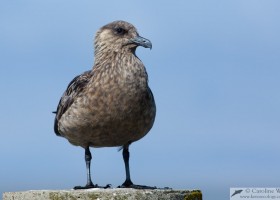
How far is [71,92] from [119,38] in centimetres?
103

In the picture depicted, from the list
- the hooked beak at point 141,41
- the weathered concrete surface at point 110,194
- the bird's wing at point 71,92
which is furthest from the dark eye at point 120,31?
the weathered concrete surface at point 110,194

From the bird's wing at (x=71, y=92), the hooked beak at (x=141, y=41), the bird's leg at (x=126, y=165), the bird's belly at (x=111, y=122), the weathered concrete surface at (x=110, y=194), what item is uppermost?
the hooked beak at (x=141, y=41)

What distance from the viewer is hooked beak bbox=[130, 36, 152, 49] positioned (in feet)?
27.8

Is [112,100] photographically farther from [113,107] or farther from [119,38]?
[119,38]

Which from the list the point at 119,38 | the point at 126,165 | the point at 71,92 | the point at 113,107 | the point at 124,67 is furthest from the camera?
Answer: the point at 71,92

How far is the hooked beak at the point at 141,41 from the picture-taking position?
847cm

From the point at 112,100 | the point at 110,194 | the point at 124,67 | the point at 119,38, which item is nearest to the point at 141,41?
the point at 119,38

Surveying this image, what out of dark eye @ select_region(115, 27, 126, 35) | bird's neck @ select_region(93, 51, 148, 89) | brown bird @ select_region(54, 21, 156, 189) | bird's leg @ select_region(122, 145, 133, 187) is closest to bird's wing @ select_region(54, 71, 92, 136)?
brown bird @ select_region(54, 21, 156, 189)

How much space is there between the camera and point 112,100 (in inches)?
315

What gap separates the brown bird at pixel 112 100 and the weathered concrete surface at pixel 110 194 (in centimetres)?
87

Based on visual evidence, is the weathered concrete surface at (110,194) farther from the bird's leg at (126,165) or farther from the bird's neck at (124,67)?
the bird's neck at (124,67)

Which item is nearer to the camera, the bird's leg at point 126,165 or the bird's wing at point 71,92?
the bird's leg at point 126,165

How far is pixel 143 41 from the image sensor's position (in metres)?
8.59

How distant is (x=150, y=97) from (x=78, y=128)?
103cm
